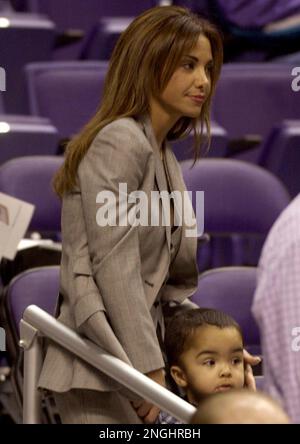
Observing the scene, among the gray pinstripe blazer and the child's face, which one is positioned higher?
the gray pinstripe blazer

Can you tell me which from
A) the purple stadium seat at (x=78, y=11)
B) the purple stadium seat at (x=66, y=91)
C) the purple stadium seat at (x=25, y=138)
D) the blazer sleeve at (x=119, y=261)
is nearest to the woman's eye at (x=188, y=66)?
the blazer sleeve at (x=119, y=261)

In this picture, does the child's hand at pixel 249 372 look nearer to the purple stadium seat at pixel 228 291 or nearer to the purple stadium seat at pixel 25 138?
the purple stadium seat at pixel 228 291

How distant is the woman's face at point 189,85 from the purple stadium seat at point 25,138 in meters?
Answer: 0.88

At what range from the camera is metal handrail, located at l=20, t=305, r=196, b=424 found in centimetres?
108

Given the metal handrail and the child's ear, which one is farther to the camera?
the child's ear

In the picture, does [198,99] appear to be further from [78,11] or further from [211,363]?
A: [78,11]

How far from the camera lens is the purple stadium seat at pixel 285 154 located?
85.6 inches

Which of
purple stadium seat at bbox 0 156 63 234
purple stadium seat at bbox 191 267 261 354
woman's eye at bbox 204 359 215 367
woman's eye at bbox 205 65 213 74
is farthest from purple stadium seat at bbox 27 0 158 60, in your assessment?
woman's eye at bbox 204 359 215 367

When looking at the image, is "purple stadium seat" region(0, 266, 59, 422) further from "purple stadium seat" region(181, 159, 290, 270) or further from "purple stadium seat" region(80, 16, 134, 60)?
"purple stadium seat" region(80, 16, 134, 60)

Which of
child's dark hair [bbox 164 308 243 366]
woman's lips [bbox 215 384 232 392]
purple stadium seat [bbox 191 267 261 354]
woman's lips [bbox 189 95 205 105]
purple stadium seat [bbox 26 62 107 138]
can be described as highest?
woman's lips [bbox 189 95 205 105]

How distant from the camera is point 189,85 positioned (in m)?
1.27

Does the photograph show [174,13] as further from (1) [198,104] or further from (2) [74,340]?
(2) [74,340]

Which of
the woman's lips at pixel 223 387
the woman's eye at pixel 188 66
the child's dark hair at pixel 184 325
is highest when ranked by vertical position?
the woman's eye at pixel 188 66

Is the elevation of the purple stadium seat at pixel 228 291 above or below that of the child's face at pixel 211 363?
below
